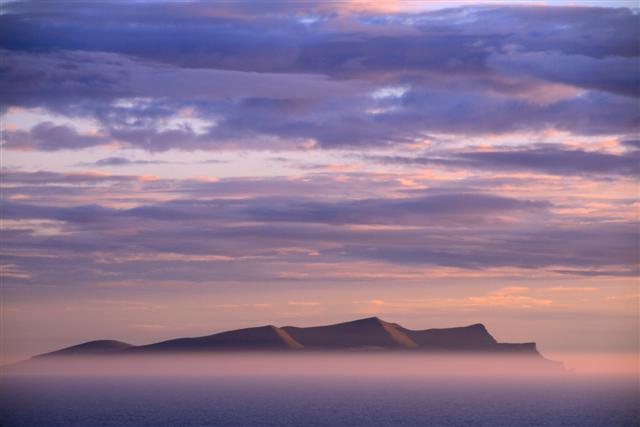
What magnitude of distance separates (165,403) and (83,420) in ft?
127

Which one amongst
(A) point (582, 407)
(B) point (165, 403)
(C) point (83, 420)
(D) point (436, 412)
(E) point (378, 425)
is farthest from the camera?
(B) point (165, 403)

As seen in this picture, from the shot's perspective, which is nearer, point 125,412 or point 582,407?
point 125,412

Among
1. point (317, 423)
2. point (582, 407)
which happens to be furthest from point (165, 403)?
point (582, 407)

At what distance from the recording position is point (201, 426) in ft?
327

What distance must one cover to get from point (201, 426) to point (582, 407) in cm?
5963

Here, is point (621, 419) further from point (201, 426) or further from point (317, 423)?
point (201, 426)

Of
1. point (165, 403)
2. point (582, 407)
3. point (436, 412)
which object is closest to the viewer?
point (436, 412)

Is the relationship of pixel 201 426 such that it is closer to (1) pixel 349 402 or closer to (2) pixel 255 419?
(2) pixel 255 419

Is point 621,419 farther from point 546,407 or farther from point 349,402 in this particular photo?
point 349,402

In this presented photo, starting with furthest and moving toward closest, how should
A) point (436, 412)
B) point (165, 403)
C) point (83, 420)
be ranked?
point (165, 403)
point (436, 412)
point (83, 420)

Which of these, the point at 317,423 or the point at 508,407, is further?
the point at 508,407

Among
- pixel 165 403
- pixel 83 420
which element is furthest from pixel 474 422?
pixel 165 403

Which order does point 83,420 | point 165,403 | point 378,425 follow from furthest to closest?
point 165,403
point 83,420
point 378,425

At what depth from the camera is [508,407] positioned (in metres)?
134
